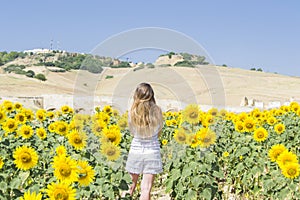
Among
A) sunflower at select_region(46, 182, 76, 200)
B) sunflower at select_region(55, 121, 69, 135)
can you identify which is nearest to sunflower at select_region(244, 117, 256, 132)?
sunflower at select_region(55, 121, 69, 135)

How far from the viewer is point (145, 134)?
443 cm

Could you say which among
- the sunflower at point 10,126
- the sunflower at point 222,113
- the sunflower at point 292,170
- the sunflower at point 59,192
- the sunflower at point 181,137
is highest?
the sunflower at point 222,113

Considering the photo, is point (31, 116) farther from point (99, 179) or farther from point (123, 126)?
point (99, 179)

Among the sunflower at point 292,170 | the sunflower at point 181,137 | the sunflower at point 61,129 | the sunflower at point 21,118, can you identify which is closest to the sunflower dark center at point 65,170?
the sunflower at point 292,170

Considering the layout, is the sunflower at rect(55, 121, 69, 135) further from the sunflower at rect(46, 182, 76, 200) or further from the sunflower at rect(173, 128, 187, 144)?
the sunflower at rect(46, 182, 76, 200)

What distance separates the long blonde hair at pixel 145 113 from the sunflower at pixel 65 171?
138cm

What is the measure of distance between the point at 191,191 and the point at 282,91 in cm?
4669

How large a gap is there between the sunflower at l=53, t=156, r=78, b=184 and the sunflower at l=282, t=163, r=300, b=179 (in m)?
1.93

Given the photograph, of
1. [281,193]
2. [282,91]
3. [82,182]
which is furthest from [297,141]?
[282,91]

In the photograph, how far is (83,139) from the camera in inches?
175

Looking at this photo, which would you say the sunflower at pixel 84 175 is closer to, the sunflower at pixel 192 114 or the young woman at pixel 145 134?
the young woman at pixel 145 134

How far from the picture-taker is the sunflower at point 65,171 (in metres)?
3.04

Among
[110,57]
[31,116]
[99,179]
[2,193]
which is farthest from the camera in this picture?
[31,116]

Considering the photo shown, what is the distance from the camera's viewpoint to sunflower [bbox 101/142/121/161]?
4.24 metres
